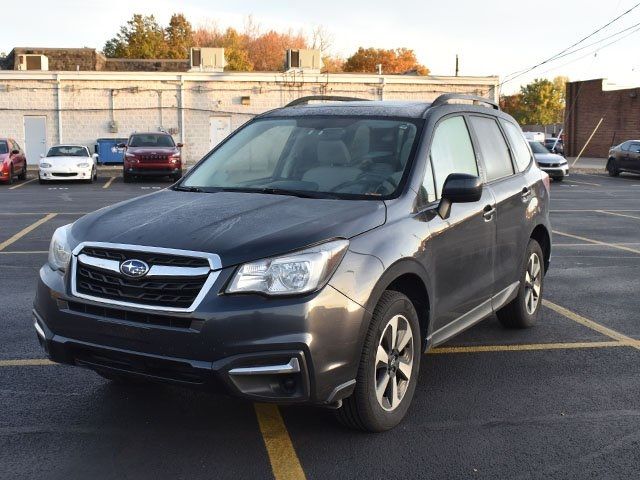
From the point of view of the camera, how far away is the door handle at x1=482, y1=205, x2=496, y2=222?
514 centimetres

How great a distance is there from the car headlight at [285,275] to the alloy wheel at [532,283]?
3064 millimetres

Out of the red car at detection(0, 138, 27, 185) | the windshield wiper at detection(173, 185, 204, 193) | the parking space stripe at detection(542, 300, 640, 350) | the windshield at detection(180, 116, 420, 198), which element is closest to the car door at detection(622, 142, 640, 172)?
the red car at detection(0, 138, 27, 185)

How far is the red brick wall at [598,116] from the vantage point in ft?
149

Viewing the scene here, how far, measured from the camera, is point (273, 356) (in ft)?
11.4

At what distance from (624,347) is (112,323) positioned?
13.4 feet

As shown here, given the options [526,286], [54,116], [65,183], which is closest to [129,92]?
[54,116]

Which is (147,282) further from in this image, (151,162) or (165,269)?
(151,162)

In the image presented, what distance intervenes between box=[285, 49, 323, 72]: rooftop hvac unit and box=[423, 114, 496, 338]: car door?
34.9 metres

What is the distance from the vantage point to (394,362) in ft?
13.7

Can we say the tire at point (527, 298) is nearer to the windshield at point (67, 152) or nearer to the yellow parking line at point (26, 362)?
the yellow parking line at point (26, 362)

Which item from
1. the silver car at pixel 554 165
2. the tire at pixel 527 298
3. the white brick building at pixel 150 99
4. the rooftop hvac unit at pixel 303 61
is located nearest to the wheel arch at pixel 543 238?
the tire at pixel 527 298

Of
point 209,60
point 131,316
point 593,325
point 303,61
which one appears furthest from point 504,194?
point 209,60

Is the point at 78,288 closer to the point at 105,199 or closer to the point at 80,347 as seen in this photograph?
the point at 80,347

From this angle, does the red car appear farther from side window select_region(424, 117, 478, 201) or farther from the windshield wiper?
side window select_region(424, 117, 478, 201)
